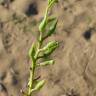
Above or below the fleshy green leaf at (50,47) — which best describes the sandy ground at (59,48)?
below

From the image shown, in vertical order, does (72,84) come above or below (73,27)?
below

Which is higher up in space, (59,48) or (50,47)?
(50,47)

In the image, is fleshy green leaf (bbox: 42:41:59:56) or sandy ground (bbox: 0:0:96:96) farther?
sandy ground (bbox: 0:0:96:96)

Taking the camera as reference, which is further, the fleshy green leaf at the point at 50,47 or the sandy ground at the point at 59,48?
the sandy ground at the point at 59,48

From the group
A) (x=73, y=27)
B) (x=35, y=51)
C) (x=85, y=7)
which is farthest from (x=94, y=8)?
(x=35, y=51)

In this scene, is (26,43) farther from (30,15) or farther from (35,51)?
(35,51)

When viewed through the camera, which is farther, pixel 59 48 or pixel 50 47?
pixel 59 48

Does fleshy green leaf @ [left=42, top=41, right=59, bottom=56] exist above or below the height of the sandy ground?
above

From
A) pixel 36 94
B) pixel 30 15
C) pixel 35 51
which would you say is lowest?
pixel 36 94
